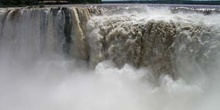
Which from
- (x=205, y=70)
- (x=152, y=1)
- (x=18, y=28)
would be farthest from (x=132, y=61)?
(x=152, y=1)

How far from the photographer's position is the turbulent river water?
1167cm

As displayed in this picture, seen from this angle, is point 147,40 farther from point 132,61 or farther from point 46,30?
point 46,30

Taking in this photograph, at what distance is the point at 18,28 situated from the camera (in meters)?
14.0

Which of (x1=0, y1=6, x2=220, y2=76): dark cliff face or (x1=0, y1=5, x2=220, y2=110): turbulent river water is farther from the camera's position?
(x1=0, y1=6, x2=220, y2=76): dark cliff face

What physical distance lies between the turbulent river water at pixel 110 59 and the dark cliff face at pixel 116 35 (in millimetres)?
25

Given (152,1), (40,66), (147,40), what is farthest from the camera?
(152,1)

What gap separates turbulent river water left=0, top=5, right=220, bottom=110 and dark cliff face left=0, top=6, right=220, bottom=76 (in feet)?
0.08

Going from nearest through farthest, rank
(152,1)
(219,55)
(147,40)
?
(219,55)
(147,40)
(152,1)

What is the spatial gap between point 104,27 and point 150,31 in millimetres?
1412

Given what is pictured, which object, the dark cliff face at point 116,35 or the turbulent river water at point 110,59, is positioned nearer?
the turbulent river water at point 110,59

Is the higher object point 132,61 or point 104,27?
point 104,27

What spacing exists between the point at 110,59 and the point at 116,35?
A: 26.8 inches

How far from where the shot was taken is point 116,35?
42.2 feet

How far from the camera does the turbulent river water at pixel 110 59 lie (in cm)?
1167
